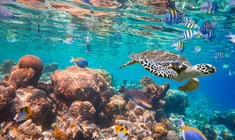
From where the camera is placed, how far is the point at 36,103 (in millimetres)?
6414

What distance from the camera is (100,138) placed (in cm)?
617

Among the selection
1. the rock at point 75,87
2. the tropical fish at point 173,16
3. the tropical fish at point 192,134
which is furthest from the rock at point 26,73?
the tropical fish at point 192,134

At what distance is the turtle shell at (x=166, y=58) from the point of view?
159 inches

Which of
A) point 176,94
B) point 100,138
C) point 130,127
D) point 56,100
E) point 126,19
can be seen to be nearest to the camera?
point 100,138

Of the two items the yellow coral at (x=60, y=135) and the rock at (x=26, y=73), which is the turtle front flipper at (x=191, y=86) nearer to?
the yellow coral at (x=60, y=135)

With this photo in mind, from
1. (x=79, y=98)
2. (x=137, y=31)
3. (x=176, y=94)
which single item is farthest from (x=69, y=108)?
(x=137, y=31)

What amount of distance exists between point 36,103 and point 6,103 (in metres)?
0.94

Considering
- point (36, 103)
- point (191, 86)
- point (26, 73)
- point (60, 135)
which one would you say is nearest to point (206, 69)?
point (191, 86)

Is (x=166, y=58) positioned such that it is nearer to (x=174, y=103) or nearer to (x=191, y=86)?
(x=191, y=86)

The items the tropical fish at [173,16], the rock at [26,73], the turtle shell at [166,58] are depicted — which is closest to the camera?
the turtle shell at [166,58]

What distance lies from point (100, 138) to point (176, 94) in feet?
33.1

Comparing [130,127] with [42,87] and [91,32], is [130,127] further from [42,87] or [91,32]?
[91,32]

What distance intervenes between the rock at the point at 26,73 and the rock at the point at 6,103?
1.41 metres

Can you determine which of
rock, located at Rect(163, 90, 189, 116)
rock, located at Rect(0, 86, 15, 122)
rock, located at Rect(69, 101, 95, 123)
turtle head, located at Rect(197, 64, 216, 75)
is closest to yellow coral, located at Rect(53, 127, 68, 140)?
rock, located at Rect(69, 101, 95, 123)
